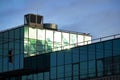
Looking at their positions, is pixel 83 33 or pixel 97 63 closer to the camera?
pixel 97 63

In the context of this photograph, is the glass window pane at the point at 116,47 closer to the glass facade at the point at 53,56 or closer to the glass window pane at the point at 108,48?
the glass facade at the point at 53,56

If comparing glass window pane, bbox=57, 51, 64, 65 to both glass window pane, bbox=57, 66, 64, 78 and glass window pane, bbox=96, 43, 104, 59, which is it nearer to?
glass window pane, bbox=57, 66, 64, 78

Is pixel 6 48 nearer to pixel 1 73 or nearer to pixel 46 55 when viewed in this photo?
pixel 1 73

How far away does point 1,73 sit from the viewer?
7619 cm

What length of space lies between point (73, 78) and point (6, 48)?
1468 centimetres

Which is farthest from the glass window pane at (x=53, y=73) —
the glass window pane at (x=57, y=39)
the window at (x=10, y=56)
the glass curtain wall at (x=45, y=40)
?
the glass window pane at (x=57, y=39)

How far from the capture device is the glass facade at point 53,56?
59.7 metres

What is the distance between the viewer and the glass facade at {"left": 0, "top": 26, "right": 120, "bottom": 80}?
59706 mm

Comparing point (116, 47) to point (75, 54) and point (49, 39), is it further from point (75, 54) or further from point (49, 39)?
point (49, 39)

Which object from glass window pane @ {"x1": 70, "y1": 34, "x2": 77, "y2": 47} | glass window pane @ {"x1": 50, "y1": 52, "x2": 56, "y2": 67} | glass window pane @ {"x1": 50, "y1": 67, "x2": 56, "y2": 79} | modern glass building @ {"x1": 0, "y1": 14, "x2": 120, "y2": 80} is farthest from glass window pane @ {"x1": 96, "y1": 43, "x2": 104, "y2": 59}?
glass window pane @ {"x1": 70, "y1": 34, "x2": 77, "y2": 47}

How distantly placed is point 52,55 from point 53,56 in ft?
0.84

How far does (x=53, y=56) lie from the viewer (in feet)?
222

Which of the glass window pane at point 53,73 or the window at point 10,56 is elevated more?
the window at point 10,56

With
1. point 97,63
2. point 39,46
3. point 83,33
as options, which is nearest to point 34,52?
point 39,46
